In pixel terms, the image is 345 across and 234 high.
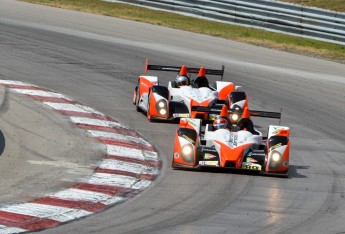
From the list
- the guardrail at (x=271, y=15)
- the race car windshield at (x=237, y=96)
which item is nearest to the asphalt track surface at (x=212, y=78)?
the race car windshield at (x=237, y=96)

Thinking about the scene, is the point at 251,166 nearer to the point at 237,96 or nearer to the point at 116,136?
the point at 116,136

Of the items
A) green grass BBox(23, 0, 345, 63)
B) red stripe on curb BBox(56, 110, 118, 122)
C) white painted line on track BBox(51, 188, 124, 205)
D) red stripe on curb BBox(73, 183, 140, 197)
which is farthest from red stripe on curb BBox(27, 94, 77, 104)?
green grass BBox(23, 0, 345, 63)

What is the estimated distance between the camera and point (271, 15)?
30.9m

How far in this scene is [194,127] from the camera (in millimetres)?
15492

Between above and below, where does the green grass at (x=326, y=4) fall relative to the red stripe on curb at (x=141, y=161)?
above

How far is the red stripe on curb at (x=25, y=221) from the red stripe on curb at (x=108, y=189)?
1.75 m

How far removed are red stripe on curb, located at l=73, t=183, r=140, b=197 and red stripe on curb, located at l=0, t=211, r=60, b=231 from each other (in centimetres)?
175

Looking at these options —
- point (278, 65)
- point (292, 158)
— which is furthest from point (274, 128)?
point (278, 65)

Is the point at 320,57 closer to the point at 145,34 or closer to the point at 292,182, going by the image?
the point at 145,34

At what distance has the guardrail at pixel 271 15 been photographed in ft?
98.0

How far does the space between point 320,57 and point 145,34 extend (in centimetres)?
523

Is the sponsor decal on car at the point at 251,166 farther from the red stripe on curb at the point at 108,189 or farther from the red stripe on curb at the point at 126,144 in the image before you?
the red stripe on curb at the point at 126,144

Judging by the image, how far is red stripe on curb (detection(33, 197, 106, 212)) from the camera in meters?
12.2

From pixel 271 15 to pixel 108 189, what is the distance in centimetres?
1863
